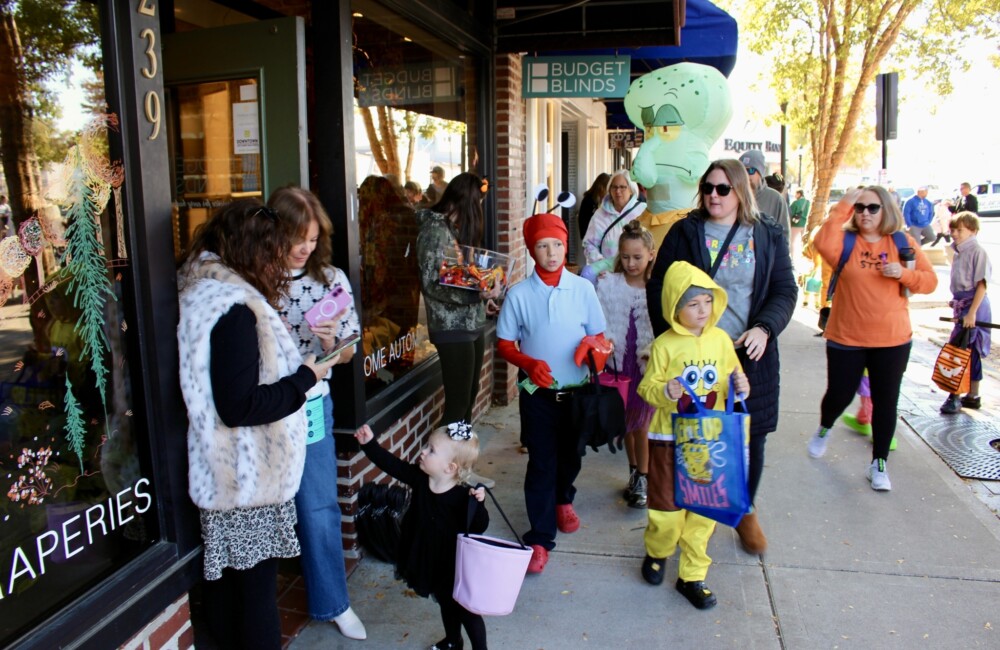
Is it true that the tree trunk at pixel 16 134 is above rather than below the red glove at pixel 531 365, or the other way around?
above

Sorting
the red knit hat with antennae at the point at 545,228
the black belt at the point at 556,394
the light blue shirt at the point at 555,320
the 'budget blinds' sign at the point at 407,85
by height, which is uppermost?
the 'budget blinds' sign at the point at 407,85

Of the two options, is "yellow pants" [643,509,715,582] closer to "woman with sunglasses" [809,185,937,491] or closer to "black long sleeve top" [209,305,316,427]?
"woman with sunglasses" [809,185,937,491]

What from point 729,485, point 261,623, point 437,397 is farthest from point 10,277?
point 437,397

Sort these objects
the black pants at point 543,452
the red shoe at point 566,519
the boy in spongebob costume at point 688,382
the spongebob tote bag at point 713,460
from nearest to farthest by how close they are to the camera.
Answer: the spongebob tote bag at point 713,460
the boy in spongebob costume at point 688,382
the black pants at point 543,452
the red shoe at point 566,519

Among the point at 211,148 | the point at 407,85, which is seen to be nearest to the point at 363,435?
the point at 211,148

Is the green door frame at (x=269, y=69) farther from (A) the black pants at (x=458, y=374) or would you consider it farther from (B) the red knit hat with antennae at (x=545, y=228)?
(A) the black pants at (x=458, y=374)

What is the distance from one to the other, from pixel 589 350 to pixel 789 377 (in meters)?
4.48

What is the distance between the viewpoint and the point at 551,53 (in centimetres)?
627

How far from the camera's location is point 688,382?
10.2 feet

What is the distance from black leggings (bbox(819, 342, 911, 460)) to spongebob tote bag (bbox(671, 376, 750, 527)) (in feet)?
5.68

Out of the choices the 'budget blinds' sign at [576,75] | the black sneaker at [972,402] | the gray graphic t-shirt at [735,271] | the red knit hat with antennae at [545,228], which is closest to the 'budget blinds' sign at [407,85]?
the 'budget blinds' sign at [576,75]

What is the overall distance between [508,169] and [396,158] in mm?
1406

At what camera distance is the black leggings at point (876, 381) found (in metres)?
4.38

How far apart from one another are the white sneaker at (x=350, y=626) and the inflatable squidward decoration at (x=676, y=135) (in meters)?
2.88
